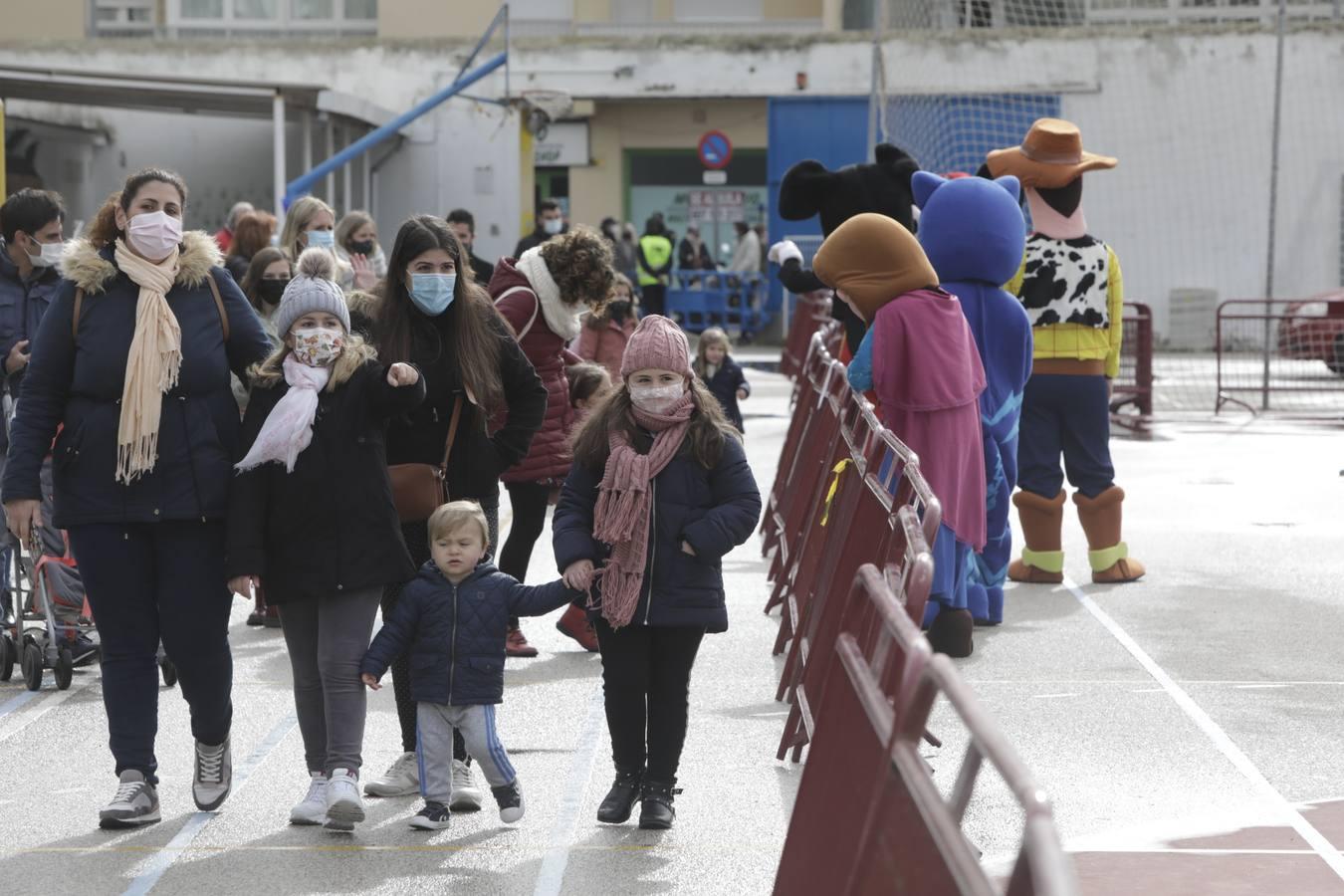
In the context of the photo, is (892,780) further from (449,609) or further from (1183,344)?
(1183,344)

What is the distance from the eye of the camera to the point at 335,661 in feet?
18.6

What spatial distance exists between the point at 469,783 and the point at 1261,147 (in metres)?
26.9

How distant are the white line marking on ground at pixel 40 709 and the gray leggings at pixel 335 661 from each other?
1.66 meters

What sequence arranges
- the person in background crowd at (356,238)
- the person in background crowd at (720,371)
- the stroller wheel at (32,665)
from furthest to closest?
the person in background crowd at (720,371), the person in background crowd at (356,238), the stroller wheel at (32,665)

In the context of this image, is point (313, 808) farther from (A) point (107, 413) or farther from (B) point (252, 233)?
(B) point (252, 233)

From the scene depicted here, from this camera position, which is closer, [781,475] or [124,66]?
[781,475]

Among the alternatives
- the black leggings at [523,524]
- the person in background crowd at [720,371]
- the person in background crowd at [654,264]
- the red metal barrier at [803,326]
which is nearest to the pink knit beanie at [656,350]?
the black leggings at [523,524]

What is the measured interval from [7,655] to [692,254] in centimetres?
2424

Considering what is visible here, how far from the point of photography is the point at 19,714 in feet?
23.7

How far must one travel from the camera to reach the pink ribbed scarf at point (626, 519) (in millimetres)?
5562

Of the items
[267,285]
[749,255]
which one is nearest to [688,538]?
[267,285]

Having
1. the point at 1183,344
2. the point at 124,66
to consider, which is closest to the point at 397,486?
the point at 1183,344

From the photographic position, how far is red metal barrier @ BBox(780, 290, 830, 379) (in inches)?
843

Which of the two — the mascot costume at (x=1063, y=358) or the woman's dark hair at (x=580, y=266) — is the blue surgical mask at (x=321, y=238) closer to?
the woman's dark hair at (x=580, y=266)
